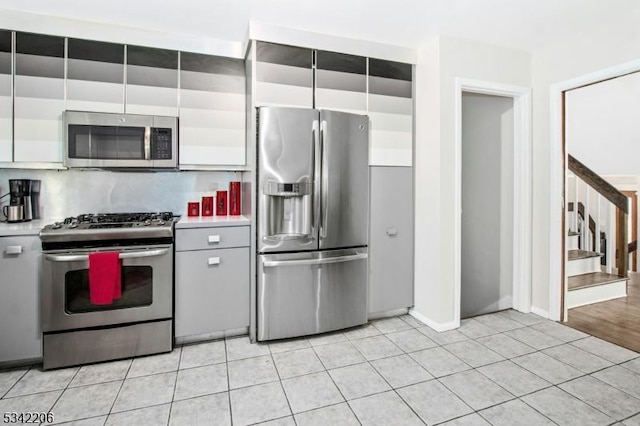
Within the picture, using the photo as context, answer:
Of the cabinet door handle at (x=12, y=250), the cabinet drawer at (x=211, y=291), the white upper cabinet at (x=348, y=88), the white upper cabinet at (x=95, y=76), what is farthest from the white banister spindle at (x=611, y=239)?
the cabinet door handle at (x=12, y=250)

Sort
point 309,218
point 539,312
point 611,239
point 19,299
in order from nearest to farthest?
1. point 19,299
2. point 309,218
3. point 539,312
4. point 611,239

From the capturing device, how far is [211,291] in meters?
2.64

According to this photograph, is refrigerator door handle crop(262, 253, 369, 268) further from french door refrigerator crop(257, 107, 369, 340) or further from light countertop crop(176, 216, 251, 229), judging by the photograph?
light countertop crop(176, 216, 251, 229)

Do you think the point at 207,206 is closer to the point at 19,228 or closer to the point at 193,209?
A: the point at 193,209

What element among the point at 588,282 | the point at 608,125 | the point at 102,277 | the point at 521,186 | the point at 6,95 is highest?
the point at 608,125

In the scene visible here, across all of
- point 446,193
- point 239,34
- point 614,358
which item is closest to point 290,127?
point 239,34

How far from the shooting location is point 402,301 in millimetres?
3178

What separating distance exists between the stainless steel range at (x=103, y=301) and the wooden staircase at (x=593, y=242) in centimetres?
392

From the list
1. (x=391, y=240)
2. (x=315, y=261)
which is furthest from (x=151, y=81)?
(x=391, y=240)

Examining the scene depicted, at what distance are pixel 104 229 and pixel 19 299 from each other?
0.71m

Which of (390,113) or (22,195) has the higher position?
(390,113)

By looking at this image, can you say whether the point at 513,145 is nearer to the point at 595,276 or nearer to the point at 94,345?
the point at 595,276

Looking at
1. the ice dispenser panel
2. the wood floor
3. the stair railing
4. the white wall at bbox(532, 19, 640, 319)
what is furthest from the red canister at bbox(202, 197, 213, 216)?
the stair railing

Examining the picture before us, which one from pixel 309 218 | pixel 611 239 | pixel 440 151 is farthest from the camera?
pixel 611 239
